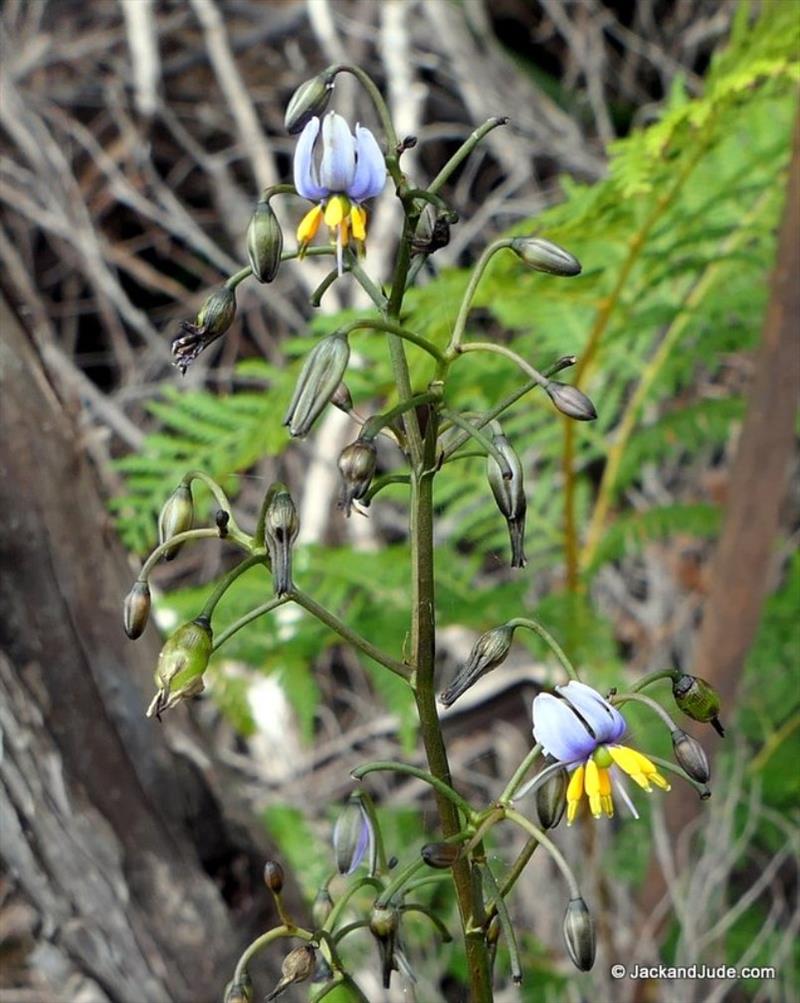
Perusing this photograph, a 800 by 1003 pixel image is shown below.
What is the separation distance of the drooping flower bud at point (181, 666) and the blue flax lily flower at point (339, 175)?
0.27m

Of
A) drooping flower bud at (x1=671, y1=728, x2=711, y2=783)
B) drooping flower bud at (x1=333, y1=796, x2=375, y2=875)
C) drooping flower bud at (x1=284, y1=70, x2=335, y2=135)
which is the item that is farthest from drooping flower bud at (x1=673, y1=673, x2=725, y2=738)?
drooping flower bud at (x1=284, y1=70, x2=335, y2=135)

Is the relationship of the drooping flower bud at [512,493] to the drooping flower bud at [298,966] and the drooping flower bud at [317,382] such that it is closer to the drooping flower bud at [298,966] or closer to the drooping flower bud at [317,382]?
the drooping flower bud at [317,382]

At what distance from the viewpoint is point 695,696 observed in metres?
0.83

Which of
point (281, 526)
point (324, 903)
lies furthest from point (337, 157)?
point (324, 903)

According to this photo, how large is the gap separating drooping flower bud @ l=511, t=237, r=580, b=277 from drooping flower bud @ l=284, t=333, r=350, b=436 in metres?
0.16

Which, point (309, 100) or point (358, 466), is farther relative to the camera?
point (309, 100)

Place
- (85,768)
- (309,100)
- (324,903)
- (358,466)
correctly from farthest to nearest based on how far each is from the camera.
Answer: (85,768)
(324,903)
(309,100)
(358,466)

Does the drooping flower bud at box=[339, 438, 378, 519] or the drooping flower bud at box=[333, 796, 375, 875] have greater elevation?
the drooping flower bud at box=[339, 438, 378, 519]

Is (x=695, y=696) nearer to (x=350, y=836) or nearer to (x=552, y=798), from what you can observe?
(x=552, y=798)

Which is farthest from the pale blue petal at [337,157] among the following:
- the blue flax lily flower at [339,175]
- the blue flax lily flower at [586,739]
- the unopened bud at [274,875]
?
the unopened bud at [274,875]

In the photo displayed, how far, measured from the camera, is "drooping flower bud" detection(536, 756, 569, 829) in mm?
839

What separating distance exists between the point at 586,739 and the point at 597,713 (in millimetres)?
19

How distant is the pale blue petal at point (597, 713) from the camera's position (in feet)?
2.58

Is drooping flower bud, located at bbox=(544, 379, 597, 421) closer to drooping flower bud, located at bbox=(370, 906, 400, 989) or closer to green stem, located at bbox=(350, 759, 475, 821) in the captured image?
green stem, located at bbox=(350, 759, 475, 821)
